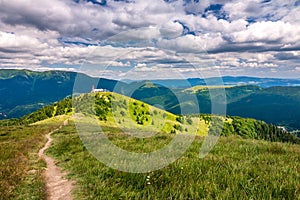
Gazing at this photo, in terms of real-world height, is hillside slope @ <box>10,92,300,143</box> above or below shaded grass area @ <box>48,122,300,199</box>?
below

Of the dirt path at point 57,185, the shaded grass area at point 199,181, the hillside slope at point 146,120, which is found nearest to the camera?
Result: the shaded grass area at point 199,181

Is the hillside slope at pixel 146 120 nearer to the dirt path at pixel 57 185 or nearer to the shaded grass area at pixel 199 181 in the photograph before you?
the shaded grass area at pixel 199 181

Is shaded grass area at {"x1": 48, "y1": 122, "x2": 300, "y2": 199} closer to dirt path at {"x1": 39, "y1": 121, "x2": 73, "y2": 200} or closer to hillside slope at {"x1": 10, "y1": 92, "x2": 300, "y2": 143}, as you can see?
dirt path at {"x1": 39, "y1": 121, "x2": 73, "y2": 200}

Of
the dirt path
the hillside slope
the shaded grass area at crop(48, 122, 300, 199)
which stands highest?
the shaded grass area at crop(48, 122, 300, 199)

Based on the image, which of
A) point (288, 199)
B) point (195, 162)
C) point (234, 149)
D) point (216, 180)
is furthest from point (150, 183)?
point (234, 149)

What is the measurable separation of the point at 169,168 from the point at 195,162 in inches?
47.0

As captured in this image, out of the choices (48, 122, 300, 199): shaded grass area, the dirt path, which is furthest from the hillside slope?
the dirt path

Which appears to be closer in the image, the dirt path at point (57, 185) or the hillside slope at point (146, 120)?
the dirt path at point (57, 185)

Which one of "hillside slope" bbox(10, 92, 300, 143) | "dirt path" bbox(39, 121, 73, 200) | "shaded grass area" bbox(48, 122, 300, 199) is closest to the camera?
"shaded grass area" bbox(48, 122, 300, 199)

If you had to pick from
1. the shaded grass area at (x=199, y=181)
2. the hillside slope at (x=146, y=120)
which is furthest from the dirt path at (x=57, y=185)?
the hillside slope at (x=146, y=120)

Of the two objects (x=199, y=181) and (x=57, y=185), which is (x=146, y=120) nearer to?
(x=57, y=185)

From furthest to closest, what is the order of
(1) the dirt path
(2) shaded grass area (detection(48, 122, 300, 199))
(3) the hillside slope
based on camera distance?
(3) the hillside slope → (1) the dirt path → (2) shaded grass area (detection(48, 122, 300, 199))

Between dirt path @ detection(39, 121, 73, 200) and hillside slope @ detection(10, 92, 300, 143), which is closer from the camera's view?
dirt path @ detection(39, 121, 73, 200)

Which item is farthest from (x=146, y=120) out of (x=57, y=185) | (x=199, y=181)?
(x=199, y=181)
